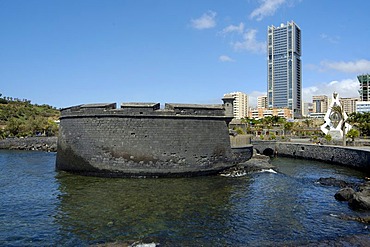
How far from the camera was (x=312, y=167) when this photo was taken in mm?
24672

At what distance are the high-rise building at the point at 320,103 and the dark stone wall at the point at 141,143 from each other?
192321mm

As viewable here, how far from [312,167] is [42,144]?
107 ft

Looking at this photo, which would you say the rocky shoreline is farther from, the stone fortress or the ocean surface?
the ocean surface

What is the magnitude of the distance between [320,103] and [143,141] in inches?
7739

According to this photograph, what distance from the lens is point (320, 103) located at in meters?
195

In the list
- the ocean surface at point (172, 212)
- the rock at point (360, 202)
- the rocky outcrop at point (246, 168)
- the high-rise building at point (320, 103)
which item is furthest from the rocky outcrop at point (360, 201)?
the high-rise building at point (320, 103)

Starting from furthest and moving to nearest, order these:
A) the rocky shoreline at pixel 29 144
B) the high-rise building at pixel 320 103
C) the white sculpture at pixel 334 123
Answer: the high-rise building at pixel 320 103 → the rocky shoreline at pixel 29 144 → the white sculpture at pixel 334 123

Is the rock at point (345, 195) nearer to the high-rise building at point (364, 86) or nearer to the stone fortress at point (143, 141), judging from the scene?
the stone fortress at point (143, 141)

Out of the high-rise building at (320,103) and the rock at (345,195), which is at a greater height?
the high-rise building at (320,103)

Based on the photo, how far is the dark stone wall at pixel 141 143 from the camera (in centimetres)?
1773

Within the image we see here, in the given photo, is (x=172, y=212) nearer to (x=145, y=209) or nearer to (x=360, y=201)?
(x=145, y=209)

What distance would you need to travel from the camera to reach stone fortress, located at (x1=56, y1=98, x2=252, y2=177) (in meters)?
17.8

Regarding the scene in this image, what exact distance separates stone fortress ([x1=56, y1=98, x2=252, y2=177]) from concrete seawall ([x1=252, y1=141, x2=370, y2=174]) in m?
10.8

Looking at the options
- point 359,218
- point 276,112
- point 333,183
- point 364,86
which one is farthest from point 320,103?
point 359,218
